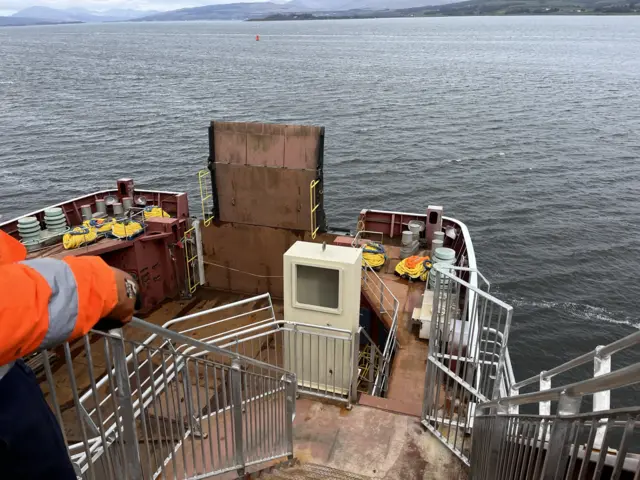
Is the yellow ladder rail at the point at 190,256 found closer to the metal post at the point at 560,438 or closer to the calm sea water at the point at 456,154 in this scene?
the calm sea water at the point at 456,154

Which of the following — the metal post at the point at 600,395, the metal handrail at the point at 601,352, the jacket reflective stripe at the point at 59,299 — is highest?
the jacket reflective stripe at the point at 59,299

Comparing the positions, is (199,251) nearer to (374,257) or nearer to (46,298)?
(374,257)

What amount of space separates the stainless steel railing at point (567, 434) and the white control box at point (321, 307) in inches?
124

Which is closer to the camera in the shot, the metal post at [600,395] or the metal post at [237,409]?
the metal post at [600,395]

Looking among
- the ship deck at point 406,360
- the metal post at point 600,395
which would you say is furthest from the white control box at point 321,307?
the metal post at point 600,395

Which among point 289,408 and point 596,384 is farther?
point 289,408

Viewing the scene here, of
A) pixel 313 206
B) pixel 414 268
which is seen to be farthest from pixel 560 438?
pixel 313 206

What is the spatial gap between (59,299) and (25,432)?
2.02 feet

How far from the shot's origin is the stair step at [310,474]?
5.82 m

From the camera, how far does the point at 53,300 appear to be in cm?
188

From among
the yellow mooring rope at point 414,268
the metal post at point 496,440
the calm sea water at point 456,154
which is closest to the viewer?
the metal post at point 496,440

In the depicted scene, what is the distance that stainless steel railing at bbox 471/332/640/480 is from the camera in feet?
6.52

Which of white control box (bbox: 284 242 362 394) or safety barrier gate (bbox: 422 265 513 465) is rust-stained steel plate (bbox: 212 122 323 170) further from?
safety barrier gate (bbox: 422 265 513 465)

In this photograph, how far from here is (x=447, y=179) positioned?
31.1 meters
